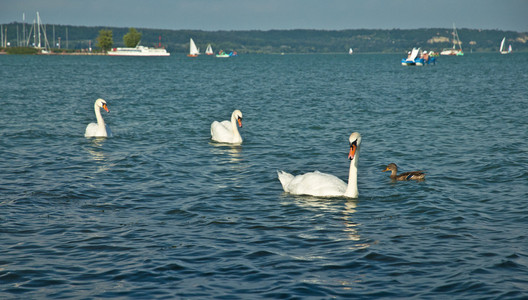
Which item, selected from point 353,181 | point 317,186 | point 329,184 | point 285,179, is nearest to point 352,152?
point 353,181

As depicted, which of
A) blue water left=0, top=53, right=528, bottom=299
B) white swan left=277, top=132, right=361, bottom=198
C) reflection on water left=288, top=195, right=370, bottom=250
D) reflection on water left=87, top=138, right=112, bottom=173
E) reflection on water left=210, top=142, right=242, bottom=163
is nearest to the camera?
blue water left=0, top=53, right=528, bottom=299

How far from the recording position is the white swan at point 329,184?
13250 mm

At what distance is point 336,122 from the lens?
28266 mm

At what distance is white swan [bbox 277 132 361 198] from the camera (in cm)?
1325

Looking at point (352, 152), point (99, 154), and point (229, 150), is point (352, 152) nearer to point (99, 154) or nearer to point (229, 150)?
point (229, 150)

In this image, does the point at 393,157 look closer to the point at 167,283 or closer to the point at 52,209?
the point at 52,209

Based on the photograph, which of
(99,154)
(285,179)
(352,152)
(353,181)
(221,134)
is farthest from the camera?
(221,134)

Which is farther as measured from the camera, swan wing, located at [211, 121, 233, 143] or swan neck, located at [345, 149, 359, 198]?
swan wing, located at [211, 121, 233, 143]

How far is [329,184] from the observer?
13453mm

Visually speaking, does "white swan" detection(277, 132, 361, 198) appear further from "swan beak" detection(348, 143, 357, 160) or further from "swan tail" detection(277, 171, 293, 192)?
"swan tail" detection(277, 171, 293, 192)

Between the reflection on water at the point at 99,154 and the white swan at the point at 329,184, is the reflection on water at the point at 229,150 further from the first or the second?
the white swan at the point at 329,184

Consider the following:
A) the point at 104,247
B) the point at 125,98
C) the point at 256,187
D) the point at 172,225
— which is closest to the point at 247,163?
the point at 256,187

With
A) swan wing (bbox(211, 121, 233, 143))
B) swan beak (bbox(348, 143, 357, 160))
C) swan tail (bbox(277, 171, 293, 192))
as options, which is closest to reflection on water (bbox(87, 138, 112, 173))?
swan wing (bbox(211, 121, 233, 143))

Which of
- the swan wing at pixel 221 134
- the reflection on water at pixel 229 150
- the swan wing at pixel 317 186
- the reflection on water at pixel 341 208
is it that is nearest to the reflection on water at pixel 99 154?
the reflection on water at pixel 229 150
